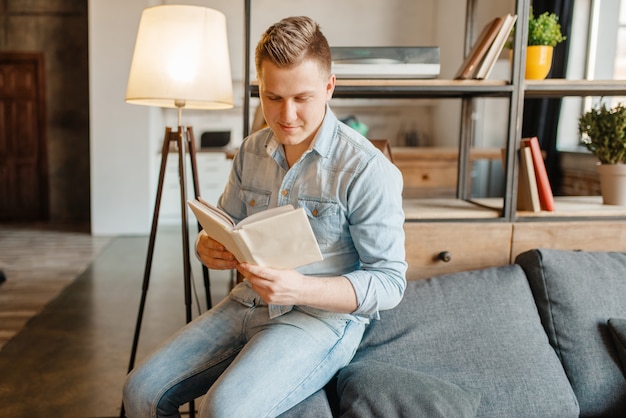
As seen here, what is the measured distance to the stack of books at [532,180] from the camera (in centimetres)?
212

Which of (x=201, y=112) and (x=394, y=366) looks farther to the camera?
(x=201, y=112)

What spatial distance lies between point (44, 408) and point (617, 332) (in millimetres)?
2234

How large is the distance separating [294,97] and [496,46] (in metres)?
1.00

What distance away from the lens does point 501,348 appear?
5.66ft

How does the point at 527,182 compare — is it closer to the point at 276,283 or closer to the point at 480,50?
the point at 480,50

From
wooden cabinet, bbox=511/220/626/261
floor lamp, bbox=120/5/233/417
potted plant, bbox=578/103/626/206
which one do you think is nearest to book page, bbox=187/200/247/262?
floor lamp, bbox=120/5/233/417

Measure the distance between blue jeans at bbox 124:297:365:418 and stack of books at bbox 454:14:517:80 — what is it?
1.05 metres

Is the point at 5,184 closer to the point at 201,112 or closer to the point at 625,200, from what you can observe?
the point at 201,112

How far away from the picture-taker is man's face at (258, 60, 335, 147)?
1.40m

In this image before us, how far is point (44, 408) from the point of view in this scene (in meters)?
2.47

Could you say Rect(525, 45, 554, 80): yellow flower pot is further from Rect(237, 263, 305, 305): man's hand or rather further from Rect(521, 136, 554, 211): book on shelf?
Rect(237, 263, 305, 305): man's hand

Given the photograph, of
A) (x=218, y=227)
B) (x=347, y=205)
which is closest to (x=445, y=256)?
(x=347, y=205)

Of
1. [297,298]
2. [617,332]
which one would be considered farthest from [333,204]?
[617,332]

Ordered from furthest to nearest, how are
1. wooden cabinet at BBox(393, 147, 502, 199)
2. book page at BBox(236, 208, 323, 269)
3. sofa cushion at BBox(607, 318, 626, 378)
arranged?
wooden cabinet at BBox(393, 147, 502, 199) → sofa cushion at BBox(607, 318, 626, 378) → book page at BBox(236, 208, 323, 269)
